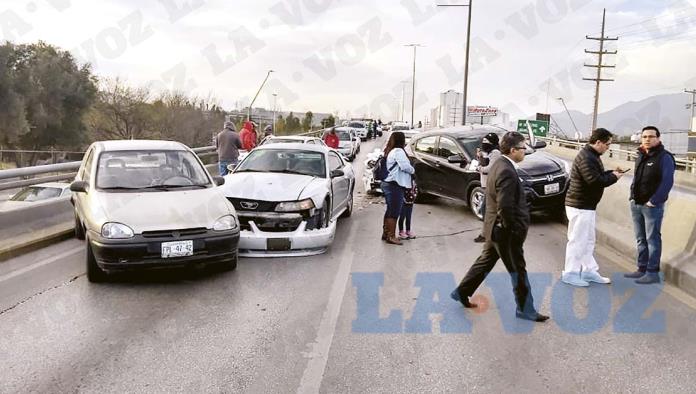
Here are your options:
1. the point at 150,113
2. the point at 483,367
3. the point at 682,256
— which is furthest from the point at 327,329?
the point at 150,113

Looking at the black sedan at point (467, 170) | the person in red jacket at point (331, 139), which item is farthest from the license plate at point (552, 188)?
the person in red jacket at point (331, 139)

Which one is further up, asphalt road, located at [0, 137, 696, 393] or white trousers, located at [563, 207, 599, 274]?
white trousers, located at [563, 207, 599, 274]

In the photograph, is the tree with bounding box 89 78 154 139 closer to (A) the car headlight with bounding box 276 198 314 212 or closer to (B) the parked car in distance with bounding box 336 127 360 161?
(B) the parked car in distance with bounding box 336 127 360 161

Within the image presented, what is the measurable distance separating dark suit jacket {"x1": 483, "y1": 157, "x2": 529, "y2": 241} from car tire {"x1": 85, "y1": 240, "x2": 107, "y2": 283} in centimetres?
413

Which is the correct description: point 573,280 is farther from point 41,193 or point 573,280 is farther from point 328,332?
point 41,193

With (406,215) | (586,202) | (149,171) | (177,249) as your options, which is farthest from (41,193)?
(586,202)

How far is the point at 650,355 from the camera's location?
4461mm

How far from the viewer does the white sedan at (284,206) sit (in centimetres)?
759

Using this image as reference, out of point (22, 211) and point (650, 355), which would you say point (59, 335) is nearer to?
point (22, 211)

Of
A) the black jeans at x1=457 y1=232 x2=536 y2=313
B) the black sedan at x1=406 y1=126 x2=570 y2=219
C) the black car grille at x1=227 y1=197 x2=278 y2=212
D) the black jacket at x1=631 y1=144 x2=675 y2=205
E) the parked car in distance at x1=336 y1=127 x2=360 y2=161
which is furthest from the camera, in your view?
the parked car in distance at x1=336 y1=127 x2=360 y2=161

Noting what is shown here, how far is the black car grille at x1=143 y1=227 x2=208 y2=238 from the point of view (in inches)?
233

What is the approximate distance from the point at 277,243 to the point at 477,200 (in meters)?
4.72

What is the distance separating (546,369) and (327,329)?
5.92 ft

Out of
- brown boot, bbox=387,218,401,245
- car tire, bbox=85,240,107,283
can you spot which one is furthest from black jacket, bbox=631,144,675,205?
car tire, bbox=85,240,107,283
